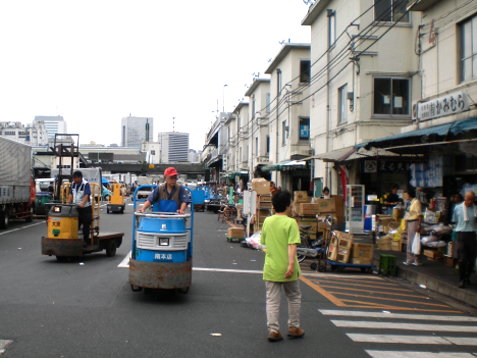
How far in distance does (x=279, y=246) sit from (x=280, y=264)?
0.22 metres

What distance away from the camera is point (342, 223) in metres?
17.4

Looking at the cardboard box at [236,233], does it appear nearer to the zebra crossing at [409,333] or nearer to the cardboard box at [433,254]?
the cardboard box at [433,254]

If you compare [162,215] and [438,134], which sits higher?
[438,134]

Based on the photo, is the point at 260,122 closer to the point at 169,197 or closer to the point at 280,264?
the point at 169,197

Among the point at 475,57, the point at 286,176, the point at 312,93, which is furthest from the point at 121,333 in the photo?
the point at 286,176

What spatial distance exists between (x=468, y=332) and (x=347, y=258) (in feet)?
18.2

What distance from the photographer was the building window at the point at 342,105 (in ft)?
71.2

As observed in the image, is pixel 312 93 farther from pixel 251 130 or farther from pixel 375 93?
pixel 251 130

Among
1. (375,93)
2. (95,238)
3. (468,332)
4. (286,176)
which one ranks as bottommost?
(468,332)

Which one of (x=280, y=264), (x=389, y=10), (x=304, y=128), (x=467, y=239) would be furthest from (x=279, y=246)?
(x=304, y=128)

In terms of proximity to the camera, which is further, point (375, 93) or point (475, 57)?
point (375, 93)

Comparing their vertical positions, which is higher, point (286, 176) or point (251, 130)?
point (251, 130)

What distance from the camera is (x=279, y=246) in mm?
6387

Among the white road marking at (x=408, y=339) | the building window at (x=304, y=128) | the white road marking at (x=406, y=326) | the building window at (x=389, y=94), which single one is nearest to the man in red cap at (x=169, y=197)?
the white road marking at (x=406, y=326)
